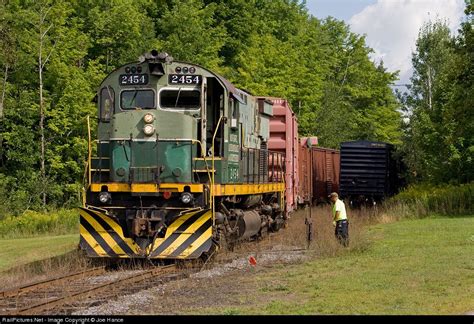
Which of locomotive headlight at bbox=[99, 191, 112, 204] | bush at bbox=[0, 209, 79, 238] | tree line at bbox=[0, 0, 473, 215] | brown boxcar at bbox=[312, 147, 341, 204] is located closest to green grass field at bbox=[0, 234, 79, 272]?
locomotive headlight at bbox=[99, 191, 112, 204]

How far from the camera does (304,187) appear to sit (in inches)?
1228

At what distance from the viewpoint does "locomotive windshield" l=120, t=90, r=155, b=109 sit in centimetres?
1627

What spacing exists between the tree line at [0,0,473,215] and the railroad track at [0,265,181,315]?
2070 cm

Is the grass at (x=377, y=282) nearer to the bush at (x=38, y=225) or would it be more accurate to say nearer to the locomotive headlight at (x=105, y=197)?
the locomotive headlight at (x=105, y=197)

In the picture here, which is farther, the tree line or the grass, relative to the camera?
the tree line

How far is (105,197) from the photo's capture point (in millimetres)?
15711

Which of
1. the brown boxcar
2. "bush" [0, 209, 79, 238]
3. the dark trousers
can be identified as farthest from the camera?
the brown boxcar

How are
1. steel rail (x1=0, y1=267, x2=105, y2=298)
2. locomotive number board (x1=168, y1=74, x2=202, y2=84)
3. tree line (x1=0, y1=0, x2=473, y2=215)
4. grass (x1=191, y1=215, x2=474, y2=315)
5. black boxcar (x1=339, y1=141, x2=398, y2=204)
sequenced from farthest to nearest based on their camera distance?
1. tree line (x1=0, y1=0, x2=473, y2=215)
2. black boxcar (x1=339, y1=141, x2=398, y2=204)
3. locomotive number board (x1=168, y1=74, x2=202, y2=84)
4. steel rail (x1=0, y1=267, x2=105, y2=298)
5. grass (x1=191, y1=215, x2=474, y2=315)

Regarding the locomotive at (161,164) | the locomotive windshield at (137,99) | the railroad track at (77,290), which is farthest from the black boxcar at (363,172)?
the railroad track at (77,290)

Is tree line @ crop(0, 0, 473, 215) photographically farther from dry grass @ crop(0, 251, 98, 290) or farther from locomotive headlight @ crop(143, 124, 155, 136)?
locomotive headlight @ crop(143, 124, 155, 136)

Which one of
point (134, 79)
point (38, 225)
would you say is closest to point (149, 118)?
point (134, 79)

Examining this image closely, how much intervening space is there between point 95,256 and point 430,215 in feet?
57.3

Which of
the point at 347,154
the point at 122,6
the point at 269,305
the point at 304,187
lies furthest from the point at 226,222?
the point at 122,6

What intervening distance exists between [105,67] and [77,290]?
105 ft
